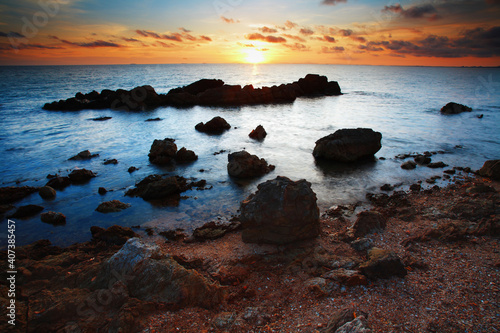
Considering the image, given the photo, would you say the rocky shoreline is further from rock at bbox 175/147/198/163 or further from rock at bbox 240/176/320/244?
rock at bbox 175/147/198/163

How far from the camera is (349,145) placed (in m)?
21.2

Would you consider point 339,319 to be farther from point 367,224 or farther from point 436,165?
point 436,165

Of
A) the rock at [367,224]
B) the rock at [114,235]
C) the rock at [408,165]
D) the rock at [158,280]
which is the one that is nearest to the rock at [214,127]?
the rock at [408,165]

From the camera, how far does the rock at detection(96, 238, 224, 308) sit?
23.2 ft

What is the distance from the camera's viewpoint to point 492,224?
391 inches

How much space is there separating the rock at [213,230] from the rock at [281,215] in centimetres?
119

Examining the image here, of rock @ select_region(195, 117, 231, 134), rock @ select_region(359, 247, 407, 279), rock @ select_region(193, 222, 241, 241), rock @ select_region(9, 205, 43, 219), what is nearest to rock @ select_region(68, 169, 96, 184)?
rock @ select_region(9, 205, 43, 219)

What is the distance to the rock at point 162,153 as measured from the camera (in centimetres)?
2141

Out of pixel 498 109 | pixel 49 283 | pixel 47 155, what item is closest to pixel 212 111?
pixel 47 155

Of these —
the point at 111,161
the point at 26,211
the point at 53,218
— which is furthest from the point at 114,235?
the point at 111,161

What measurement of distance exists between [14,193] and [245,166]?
14.3 m

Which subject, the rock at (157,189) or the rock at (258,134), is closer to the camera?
the rock at (157,189)

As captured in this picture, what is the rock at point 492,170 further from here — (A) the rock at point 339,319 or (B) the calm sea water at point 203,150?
(A) the rock at point 339,319

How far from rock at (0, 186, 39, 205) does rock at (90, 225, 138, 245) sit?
7.66 m
